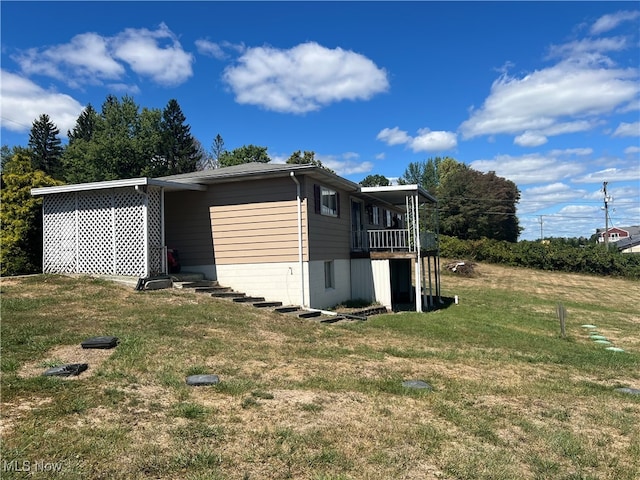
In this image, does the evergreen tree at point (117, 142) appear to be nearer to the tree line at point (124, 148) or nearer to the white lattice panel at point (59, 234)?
the tree line at point (124, 148)

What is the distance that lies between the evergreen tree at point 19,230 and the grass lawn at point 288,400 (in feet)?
14.3

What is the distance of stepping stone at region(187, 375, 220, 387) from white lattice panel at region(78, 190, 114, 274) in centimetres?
797

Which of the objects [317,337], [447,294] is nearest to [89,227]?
[317,337]

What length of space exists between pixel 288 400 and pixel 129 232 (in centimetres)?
878

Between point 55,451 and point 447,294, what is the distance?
2004 centimetres

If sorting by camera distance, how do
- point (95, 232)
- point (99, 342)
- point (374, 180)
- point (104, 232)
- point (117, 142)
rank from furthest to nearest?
point (374, 180) < point (117, 142) < point (95, 232) < point (104, 232) < point (99, 342)

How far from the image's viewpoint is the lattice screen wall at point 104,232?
12102 mm

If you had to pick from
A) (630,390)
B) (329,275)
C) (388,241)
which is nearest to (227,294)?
(329,275)

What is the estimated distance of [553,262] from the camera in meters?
34.7

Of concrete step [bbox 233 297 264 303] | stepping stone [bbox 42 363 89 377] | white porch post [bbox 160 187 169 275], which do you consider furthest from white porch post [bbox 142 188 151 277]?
stepping stone [bbox 42 363 89 377]

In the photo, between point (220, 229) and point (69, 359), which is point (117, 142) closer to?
point (220, 229)

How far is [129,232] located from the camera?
1221 cm

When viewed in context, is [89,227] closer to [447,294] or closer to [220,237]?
[220,237]

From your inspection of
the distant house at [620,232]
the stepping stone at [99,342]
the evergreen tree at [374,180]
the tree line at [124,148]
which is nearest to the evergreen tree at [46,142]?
the tree line at [124,148]
